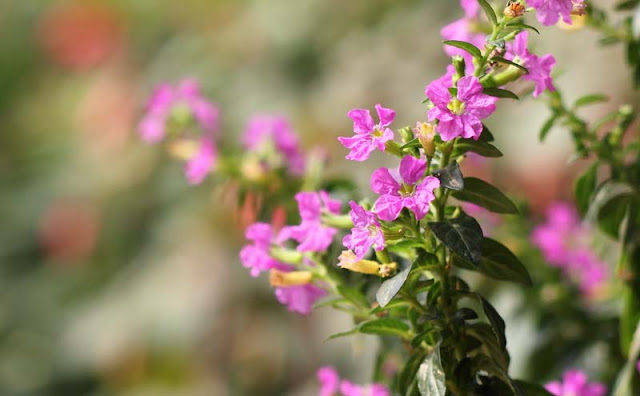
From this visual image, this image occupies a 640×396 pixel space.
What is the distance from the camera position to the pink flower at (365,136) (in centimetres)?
49

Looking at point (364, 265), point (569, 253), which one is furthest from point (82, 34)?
point (364, 265)

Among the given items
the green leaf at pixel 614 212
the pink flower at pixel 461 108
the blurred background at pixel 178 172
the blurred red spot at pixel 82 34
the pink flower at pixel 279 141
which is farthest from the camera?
the blurred red spot at pixel 82 34

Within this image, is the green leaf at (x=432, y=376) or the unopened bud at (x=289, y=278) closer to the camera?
the green leaf at (x=432, y=376)

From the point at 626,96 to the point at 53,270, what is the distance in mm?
2050

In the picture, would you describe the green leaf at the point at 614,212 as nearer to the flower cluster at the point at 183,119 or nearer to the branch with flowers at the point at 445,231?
the branch with flowers at the point at 445,231

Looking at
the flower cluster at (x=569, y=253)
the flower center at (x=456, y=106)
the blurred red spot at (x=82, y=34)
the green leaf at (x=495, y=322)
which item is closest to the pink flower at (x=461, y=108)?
the flower center at (x=456, y=106)

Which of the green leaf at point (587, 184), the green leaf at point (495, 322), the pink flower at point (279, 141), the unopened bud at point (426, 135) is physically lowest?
the green leaf at point (495, 322)

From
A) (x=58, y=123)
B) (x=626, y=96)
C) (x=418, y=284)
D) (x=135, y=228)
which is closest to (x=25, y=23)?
(x=58, y=123)

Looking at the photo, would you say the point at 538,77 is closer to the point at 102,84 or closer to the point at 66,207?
the point at 66,207

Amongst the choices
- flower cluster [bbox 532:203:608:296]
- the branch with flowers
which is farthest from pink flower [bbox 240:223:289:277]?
flower cluster [bbox 532:203:608:296]

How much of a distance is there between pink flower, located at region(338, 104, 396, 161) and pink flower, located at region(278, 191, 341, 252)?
11cm

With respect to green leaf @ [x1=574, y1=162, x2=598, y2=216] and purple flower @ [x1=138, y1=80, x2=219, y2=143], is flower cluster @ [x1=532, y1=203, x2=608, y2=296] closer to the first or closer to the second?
green leaf @ [x1=574, y1=162, x2=598, y2=216]

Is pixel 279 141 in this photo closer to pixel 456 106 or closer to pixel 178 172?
pixel 456 106

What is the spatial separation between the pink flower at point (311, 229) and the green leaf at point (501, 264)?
102mm
